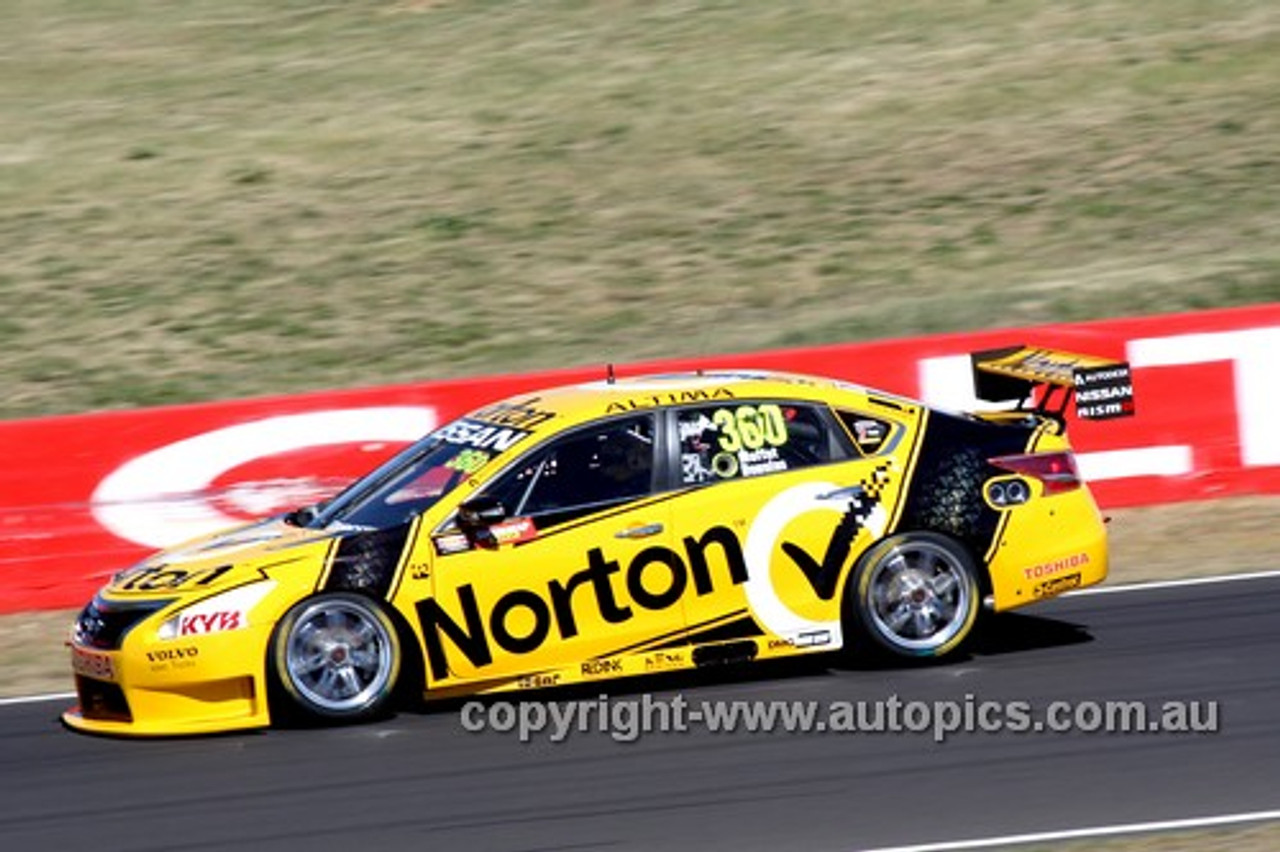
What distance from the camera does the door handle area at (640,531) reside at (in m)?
9.89

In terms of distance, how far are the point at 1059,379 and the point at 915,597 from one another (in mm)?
1386

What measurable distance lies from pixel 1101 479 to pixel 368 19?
16.5 metres

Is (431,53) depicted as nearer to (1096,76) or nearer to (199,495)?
(1096,76)

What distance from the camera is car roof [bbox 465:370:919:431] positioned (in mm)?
10234

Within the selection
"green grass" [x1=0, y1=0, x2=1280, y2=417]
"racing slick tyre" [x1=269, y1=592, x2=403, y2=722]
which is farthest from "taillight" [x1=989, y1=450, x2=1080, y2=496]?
"green grass" [x1=0, y1=0, x2=1280, y2=417]

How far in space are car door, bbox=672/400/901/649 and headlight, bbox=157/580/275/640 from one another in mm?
1961

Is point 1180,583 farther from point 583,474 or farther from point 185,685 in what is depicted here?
point 185,685

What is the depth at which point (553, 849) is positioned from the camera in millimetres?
7836

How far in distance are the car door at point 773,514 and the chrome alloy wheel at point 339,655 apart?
1427 millimetres

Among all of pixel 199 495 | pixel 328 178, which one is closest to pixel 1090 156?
pixel 328 178

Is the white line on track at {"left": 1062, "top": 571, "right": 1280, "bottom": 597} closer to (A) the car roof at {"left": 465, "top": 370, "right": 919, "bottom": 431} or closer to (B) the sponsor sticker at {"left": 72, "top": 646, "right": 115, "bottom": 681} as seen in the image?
(A) the car roof at {"left": 465, "top": 370, "right": 919, "bottom": 431}

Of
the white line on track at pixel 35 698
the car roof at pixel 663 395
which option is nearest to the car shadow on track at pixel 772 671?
the car roof at pixel 663 395

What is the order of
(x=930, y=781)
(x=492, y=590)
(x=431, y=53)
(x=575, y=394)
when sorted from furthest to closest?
(x=431, y=53) → (x=575, y=394) → (x=492, y=590) → (x=930, y=781)

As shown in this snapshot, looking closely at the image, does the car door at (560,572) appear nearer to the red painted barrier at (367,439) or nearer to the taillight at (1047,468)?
the taillight at (1047,468)
